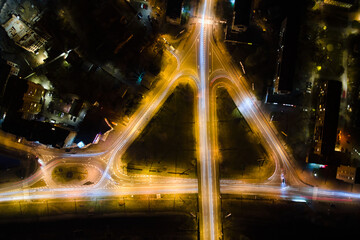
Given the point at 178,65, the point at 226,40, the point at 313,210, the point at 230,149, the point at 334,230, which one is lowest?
the point at 334,230

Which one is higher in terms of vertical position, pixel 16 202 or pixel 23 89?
pixel 23 89

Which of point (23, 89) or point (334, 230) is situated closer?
point (23, 89)

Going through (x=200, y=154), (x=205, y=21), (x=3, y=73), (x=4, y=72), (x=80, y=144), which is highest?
(x=205, y=21)

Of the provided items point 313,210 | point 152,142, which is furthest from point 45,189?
point 313,210

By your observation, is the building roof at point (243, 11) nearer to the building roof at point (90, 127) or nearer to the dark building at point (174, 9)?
the dark building at point (174, 9)

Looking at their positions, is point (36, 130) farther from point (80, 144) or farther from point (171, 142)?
point (171, 142)

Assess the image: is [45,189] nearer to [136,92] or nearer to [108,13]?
[136,92]

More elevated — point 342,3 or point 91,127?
point 342,3

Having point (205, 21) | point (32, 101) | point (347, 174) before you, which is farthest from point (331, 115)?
point (32, 101)
